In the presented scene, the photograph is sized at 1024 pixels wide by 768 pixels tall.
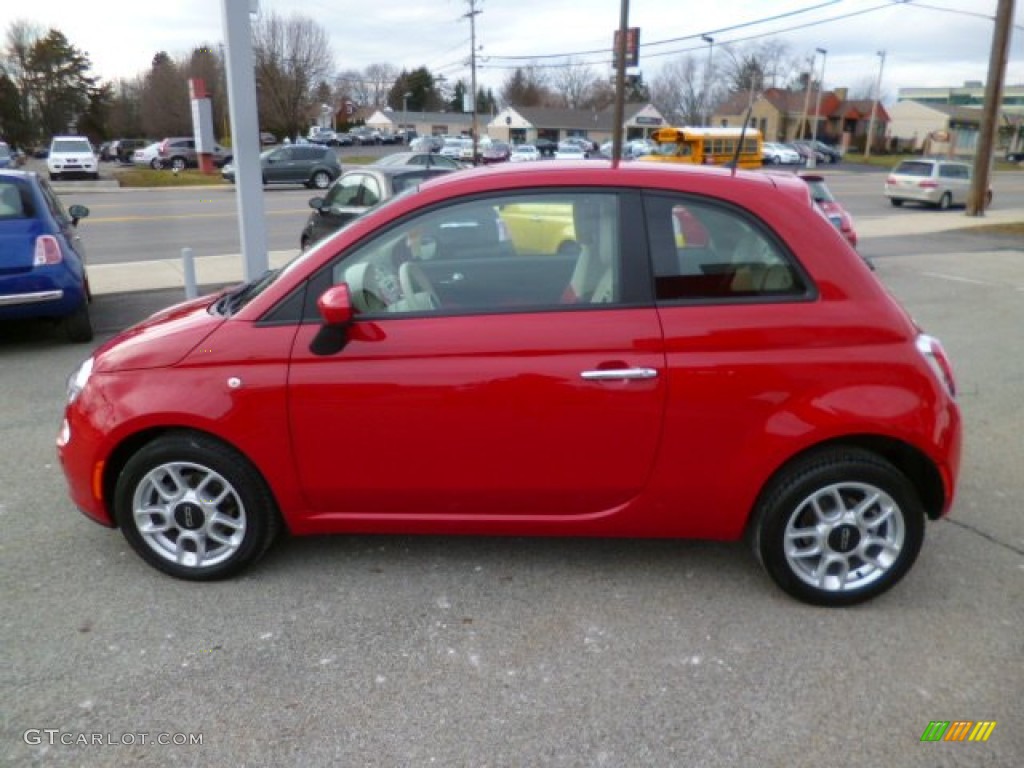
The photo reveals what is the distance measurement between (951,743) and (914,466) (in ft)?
3.48

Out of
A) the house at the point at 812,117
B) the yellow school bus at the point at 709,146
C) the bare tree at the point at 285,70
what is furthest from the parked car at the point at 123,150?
the house at the point at 812,117

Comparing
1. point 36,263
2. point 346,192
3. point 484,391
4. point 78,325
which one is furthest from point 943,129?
point 484,391

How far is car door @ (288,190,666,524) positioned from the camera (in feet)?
10.2

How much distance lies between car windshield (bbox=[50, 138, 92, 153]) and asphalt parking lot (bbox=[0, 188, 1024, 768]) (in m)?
36.2

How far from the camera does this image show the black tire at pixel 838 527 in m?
3.17

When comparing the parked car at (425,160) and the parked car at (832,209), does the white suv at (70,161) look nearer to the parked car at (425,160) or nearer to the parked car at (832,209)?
the parked car at (425,160)

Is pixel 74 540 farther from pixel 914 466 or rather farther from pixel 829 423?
pixel 914 466

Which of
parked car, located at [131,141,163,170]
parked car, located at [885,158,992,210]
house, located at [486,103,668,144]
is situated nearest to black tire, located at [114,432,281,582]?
parked car, located at [885,158,992,210]

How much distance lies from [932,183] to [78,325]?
25264 mm

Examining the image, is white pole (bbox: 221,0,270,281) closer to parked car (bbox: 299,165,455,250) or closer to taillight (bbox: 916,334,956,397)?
parked car (bbox: 299,165,455,250)

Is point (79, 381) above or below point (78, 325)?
above

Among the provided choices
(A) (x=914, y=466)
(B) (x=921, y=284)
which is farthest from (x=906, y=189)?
(A) (x=914, y=466)

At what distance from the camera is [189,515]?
3395mm

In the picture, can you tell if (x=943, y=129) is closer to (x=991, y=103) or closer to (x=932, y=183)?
(x=932, y=183)
